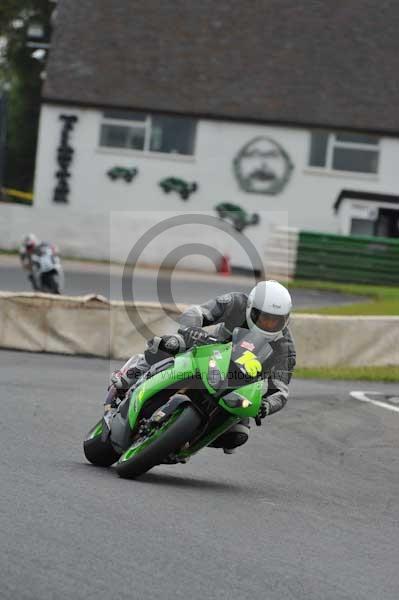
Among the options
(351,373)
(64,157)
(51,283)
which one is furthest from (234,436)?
(64,157)

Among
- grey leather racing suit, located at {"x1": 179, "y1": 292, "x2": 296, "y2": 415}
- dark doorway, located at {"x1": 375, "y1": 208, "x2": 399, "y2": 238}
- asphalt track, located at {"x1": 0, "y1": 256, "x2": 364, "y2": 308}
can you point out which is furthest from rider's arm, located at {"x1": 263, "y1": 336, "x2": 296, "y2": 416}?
dark doorway, located at {"x1": 375, "y1": 208, "x2": 399, "y2": 238}

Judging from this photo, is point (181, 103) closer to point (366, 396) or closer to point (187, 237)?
point (187, 237)

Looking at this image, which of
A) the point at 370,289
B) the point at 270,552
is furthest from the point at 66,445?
the point at 370,289

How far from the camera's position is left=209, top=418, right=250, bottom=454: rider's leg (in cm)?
898

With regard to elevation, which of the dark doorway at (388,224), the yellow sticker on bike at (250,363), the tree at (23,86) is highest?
the tree at (23,86)

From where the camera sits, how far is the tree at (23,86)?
206 ft

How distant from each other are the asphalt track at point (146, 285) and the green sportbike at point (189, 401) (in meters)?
19.0

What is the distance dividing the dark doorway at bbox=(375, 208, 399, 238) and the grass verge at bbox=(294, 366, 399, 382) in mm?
22825

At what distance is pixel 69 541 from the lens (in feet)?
21.1

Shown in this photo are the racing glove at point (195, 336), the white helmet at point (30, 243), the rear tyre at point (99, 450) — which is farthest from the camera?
the white helmet at point (30, 243)

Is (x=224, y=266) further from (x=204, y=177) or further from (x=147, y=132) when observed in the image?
(x=147, y=132)

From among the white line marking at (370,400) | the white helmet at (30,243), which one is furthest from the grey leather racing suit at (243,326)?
the white helmet at (30,243)

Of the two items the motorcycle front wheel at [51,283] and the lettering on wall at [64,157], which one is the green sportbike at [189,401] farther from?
the lettering on wall at [64,157]

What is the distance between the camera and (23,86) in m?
63.8
